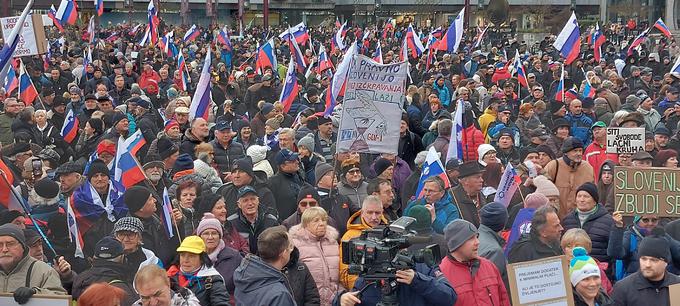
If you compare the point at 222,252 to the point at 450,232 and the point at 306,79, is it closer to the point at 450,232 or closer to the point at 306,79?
the point at 450,232

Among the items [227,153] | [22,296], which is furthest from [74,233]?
[227,153]

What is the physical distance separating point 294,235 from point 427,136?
248 inches

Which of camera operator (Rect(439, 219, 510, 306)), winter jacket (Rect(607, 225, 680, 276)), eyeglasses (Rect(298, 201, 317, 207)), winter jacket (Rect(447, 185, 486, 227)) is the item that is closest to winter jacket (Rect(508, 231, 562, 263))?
winter jacket (Rect(607, 225, 680, 276))

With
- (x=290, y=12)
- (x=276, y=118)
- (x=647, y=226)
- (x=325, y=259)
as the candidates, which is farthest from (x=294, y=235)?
(x=290, y=12)

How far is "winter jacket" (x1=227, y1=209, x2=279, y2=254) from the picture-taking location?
800cm

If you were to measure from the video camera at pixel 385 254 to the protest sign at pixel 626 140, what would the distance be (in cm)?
517

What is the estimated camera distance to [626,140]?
35.0 ft

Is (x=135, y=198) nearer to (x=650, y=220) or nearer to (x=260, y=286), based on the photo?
(x=260, y=286)

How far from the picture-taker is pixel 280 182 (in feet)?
31.6

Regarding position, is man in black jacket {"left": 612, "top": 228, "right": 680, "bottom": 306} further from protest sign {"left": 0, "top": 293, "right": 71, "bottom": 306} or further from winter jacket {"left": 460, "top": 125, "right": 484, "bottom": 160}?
winter jacket {"left": 460, "top": 125, "right": 484, "bottom": 160}

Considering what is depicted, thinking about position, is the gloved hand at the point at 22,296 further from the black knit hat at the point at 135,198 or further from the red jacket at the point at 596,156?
the red jacket at the point at 596,156

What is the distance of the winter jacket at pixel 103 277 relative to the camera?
636 centimetres

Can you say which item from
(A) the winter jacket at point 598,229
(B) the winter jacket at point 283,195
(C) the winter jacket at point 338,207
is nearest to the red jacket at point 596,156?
(A) the winter jacket at point 598,229

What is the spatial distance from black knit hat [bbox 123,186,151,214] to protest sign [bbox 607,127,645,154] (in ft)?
15.9
